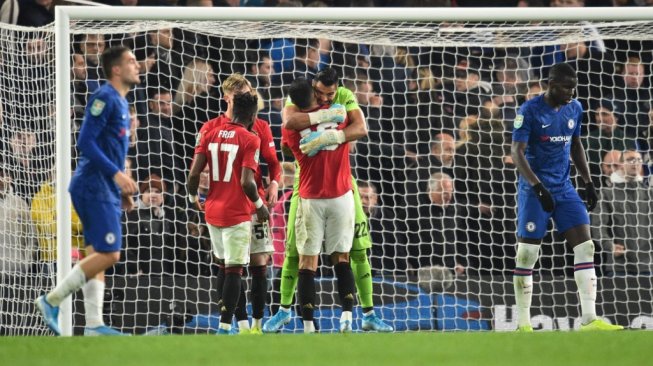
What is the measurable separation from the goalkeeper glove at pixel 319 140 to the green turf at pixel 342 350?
82.9 inches

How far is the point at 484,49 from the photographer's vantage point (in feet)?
41.2

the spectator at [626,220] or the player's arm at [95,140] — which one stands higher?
the player's arm at [95,140]

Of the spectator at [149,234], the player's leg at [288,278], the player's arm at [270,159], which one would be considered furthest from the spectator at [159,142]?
the player's leg at [288,278]

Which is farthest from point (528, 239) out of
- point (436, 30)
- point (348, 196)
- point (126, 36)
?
point (126, 36)

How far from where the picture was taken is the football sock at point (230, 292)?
8.95 meters

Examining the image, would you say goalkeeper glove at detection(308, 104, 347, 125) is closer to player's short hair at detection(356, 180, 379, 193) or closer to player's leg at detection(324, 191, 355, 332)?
player's leg at detection(324, 191, 355, 332)

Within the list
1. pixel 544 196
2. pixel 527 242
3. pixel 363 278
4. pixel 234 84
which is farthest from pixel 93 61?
pixel 544 196

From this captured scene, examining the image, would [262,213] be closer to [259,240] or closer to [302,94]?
[259,240]

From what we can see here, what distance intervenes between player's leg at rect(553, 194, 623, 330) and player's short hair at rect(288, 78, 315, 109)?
1974mm

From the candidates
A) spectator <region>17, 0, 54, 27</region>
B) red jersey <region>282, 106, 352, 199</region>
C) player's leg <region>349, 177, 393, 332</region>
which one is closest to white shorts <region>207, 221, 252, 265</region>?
red jersey <region>282, 106, 352, 199</region>

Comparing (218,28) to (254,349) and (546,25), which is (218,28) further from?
(254,349)

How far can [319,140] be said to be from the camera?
29.0ft

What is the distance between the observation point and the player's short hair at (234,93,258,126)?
9.07 metres

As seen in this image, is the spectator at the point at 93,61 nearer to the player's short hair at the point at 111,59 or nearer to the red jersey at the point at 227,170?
the red jersey at the point at 227,170
